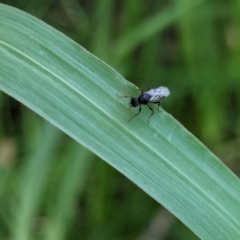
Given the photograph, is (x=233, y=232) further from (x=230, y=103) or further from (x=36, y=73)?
(x=230, y=103)

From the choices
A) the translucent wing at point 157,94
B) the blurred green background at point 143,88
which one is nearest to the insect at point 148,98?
the translucent wing at point 157,94

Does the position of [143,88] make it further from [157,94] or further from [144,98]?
[144,98]

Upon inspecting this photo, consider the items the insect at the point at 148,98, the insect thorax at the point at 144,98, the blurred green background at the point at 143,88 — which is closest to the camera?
the insect at the point at 148,98

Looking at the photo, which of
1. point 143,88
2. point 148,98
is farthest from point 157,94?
point 143,88

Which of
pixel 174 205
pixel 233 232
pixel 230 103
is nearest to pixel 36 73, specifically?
pixel 174 205

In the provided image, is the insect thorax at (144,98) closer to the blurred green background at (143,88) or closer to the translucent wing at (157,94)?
the translucent wing at (157,94)
